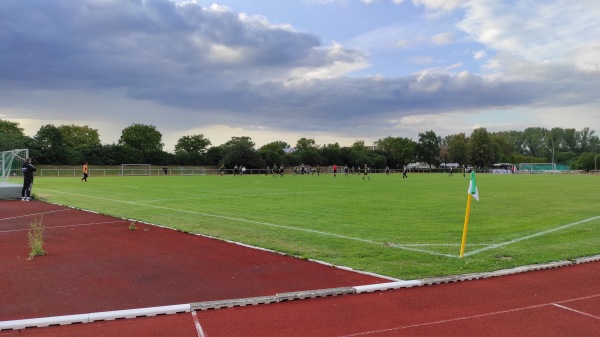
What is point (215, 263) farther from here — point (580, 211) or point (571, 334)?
point (580, 211)

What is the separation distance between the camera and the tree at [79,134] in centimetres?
10538

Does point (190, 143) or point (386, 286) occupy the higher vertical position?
point (190, 143)

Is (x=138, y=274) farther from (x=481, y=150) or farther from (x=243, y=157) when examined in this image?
(x=481, y=150)

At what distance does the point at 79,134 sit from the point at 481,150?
416 ft

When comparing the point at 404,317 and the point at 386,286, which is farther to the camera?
the point at 386,286

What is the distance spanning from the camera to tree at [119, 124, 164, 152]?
108 metres

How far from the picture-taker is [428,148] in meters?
151

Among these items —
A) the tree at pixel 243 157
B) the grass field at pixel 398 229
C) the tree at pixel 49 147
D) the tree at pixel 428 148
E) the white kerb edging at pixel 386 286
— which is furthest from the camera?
the tree at pixel 428 148

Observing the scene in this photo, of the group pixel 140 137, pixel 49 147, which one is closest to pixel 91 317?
pixel 49 147

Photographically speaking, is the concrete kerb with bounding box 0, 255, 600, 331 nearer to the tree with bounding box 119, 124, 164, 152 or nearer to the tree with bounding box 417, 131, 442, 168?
the tree with bounding box 119, 124, 164, 152

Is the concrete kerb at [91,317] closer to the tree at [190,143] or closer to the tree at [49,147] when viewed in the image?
the tree at [49,147]

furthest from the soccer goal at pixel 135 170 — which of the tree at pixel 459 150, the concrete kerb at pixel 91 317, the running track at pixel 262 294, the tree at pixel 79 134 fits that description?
the tree at pixel 459 150

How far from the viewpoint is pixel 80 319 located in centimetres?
545

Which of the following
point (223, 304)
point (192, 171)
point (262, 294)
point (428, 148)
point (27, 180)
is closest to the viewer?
point (223, 304)
